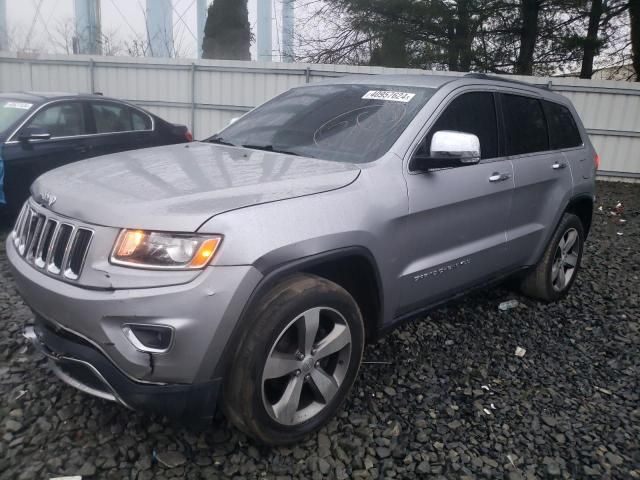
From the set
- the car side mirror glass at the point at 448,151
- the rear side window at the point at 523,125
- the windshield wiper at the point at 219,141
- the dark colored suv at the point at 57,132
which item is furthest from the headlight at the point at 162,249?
the dark colored suv at the point at 57,132

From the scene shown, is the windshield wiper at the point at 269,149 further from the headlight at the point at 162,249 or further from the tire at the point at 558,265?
the tire at the point at 558,265

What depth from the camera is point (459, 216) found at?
10.1 ft

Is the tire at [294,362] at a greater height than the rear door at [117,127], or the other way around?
the rear door at [117,127]

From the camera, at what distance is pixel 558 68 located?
14086 millimetres

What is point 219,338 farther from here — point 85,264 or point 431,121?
point 431,121

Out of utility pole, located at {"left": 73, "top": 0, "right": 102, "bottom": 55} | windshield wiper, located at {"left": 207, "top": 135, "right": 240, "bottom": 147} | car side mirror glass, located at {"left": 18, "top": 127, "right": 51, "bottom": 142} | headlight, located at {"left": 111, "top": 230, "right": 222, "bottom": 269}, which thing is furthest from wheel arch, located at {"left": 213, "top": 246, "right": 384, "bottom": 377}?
utility pole, located at {"left": 73, "top": 0, "right": 102, "bottom": 55}

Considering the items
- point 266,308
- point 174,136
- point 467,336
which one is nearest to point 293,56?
point 174,136

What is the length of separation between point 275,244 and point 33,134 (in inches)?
180

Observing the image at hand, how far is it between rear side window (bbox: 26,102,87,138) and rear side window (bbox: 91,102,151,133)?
0.65 ft

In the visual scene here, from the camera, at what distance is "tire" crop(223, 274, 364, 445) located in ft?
7.00

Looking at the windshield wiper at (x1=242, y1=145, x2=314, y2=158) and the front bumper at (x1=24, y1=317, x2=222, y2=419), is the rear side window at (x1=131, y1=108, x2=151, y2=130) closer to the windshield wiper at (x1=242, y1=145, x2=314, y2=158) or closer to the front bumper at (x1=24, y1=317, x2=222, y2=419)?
the windshield wiper at (x1=242, y1=145, x2=314, y2=158)

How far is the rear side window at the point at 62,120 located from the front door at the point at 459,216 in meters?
4.68

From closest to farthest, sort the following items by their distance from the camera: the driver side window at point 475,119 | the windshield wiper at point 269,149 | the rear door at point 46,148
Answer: the windshield wiper at point 269,149 → the driver side window at point 475,119 → the rear door at point 46,148

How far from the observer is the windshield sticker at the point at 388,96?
3152 millimetres
